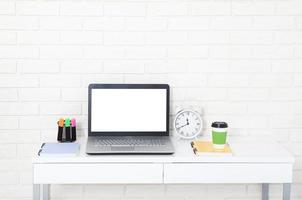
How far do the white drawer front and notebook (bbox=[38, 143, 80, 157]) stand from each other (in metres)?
0.43

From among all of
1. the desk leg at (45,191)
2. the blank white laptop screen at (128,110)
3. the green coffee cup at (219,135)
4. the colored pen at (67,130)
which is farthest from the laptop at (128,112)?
the desk leg at (45,191)

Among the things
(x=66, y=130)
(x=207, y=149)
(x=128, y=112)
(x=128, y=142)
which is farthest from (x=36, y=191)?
(x=207, y=149)

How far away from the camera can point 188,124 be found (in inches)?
104

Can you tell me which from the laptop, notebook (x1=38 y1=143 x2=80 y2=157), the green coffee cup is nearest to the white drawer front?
the green coffee cup

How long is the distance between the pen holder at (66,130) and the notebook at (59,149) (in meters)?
0.08

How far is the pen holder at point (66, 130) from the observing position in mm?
2553

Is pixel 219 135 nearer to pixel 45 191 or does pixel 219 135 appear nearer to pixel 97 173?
pixel 97 173

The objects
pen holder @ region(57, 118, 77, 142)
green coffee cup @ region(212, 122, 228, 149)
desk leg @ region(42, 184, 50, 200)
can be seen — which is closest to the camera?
green coffee cup @ region(212, 122, 228, 149)

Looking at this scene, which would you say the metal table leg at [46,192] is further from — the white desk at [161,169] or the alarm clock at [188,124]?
the alarm clock at [188,124]

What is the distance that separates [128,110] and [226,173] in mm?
602

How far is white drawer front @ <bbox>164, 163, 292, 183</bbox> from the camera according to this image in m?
2.30

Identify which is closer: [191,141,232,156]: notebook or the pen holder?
[191,141,232,156]: notebook

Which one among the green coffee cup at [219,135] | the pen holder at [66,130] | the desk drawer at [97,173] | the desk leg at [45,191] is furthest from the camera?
the desk leg at [45,191]

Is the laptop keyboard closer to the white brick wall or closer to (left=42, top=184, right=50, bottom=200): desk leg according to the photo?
the white brick wall
